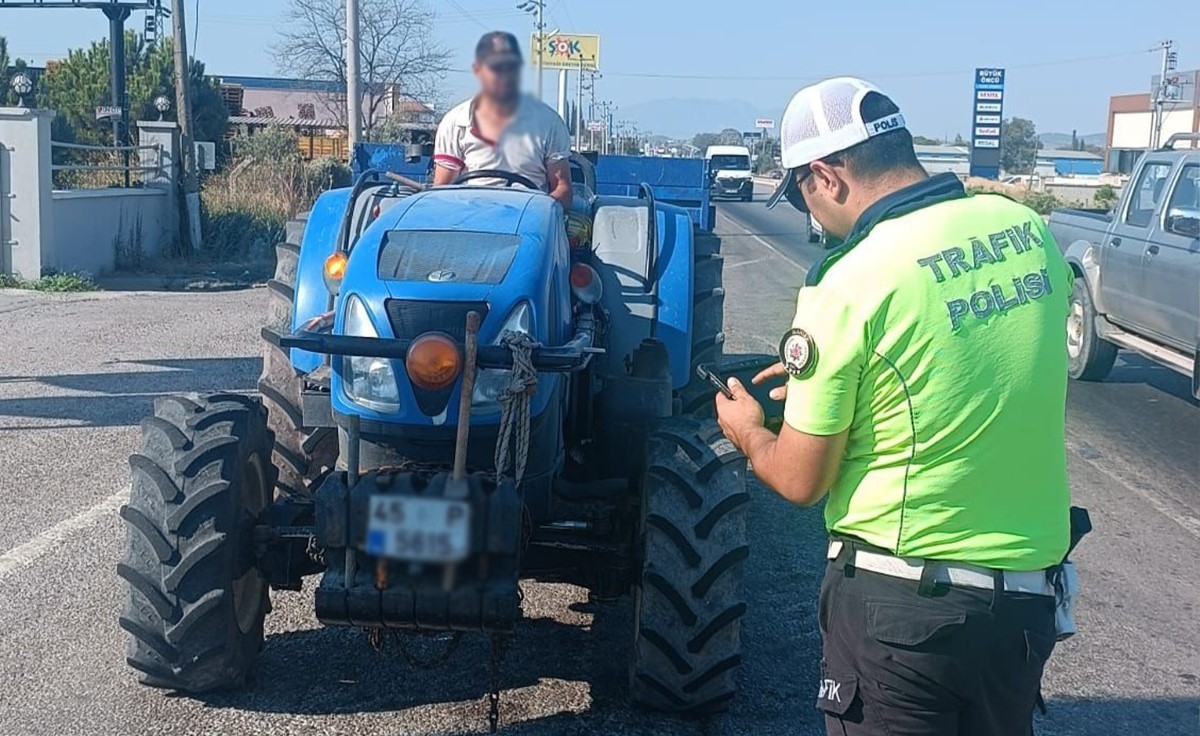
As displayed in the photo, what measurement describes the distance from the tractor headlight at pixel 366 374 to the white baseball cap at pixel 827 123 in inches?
70.1

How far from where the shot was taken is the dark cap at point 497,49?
3957 mm

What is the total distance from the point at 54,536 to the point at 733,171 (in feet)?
158

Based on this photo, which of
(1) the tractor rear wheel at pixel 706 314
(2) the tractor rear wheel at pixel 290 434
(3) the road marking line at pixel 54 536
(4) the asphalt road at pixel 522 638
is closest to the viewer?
(4) the asphalt road at pixel 522 638

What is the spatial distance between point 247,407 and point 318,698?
3.56 ft

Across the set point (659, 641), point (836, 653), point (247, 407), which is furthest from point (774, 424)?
point (247, 407)

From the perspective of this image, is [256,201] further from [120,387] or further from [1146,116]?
[1146,116]

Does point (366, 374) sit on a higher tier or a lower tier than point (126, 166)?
lower

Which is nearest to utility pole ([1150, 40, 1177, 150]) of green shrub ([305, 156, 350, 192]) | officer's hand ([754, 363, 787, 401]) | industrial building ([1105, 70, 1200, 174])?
industrial building ([1105, 70, 1200, 174])

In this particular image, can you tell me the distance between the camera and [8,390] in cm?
1005

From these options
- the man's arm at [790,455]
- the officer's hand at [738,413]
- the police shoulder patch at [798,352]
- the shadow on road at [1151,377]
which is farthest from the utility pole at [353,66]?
the shadow on road at [1151,377]

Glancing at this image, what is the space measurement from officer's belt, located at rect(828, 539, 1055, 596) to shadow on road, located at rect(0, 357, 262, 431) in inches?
292

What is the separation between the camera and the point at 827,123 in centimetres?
267

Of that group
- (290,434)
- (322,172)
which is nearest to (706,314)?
(290,434)

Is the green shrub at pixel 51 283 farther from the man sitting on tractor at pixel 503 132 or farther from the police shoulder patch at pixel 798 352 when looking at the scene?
the police shoulder patch at pixel 798 352
